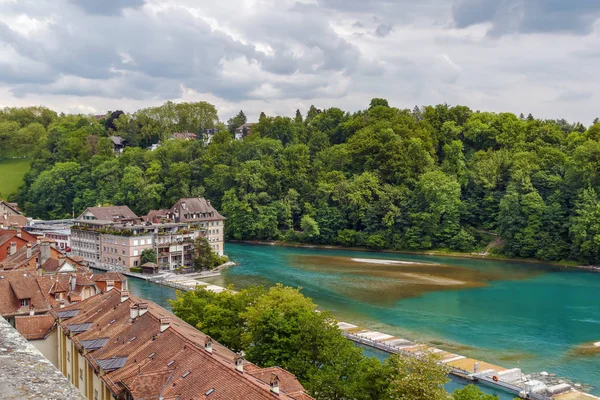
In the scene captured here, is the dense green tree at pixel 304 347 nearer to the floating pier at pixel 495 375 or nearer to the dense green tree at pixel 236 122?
the floating pier at pixel 495 375

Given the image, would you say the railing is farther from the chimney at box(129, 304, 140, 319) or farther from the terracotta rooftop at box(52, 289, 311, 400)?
the chimney at box(129, 304, 140, 319)

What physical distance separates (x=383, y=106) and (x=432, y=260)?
53.1 m

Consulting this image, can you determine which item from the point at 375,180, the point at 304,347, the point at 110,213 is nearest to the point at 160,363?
the point at 304,347

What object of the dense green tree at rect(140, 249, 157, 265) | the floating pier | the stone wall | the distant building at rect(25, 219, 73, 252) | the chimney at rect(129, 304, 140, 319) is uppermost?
the stone wall

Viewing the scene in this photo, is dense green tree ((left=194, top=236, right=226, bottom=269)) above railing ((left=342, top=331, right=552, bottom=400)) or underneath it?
above

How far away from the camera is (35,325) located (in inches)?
1144

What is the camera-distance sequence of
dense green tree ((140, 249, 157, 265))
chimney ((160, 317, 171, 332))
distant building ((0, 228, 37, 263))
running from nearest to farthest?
chimney ((160, 317, 171, 332)) → distant building ((0, 228, 37, 263)) → dense green tree ((140, 249, 157, 265))

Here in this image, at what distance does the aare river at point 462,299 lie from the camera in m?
42.6

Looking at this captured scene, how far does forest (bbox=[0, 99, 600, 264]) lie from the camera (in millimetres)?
85812

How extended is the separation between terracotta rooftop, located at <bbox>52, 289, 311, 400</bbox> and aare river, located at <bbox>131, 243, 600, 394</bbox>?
81.0 ft

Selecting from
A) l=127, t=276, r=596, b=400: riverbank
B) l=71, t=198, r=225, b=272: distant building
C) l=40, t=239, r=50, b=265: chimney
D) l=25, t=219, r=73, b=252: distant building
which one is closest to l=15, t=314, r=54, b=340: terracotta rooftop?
l=40, t=239, r=50, b=265: chimney

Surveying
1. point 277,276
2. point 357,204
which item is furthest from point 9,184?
point 277,276

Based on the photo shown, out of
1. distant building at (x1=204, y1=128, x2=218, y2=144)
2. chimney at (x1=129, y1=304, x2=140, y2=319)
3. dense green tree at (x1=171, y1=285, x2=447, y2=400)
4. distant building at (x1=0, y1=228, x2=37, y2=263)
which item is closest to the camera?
dense green tree at (x1=171, y1=285, x2=447, y2=400)

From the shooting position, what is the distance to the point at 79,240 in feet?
272
